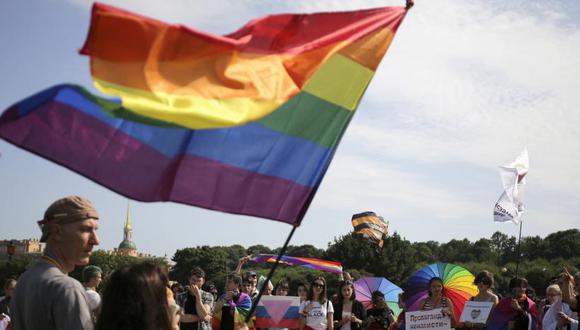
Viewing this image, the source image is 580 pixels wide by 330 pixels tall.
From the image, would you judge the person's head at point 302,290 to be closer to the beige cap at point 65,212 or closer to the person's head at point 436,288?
the person's head at point 436,288

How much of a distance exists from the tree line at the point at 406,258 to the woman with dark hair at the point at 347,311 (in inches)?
1169

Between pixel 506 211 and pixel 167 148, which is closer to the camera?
pixel 167 148

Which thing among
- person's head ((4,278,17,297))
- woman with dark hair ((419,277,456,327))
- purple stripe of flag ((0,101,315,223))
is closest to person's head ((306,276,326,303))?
A: woman with dark hair ((419,277,456,327))

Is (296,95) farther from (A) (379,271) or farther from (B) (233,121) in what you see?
(A) (379,271)

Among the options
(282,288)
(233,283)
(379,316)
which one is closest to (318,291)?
(379,316)

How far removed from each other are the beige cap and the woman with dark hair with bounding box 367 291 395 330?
867cm

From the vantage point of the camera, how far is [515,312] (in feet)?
35.5

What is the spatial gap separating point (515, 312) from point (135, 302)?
8944 millimetres

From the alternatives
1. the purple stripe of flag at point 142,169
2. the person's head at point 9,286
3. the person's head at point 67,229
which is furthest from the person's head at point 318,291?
the person's head at point 67,229

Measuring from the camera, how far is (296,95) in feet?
17.2

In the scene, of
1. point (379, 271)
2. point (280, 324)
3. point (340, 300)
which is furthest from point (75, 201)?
point (379, 271)

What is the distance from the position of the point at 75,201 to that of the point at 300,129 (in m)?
1.86

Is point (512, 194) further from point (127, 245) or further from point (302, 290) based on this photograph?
point (127, 245)

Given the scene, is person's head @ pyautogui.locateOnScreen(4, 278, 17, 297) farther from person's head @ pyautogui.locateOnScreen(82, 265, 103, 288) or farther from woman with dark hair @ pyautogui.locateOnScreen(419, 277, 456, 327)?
woman with dark hair @ pyautogui.locateOnScreen(419, 277, 456, 327)
